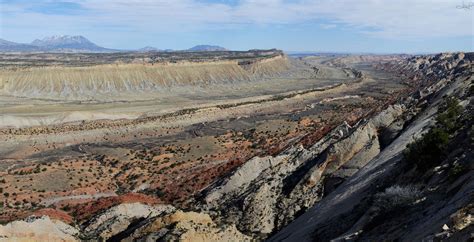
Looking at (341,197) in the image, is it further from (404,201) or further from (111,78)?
(111,78)

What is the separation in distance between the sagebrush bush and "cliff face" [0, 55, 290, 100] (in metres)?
120

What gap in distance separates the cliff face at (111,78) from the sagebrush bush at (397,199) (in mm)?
119930

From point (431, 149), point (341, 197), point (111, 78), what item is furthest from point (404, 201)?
point (111, 78)

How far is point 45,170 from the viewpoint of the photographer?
5109cm

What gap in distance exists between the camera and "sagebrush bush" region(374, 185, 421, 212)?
15.9 m

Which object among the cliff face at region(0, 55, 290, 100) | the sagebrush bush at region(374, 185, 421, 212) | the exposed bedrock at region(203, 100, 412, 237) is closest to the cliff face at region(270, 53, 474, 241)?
the sagebrush bush at region(374, 185, 421, 212)

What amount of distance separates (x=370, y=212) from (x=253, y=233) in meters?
13.5

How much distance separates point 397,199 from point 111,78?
141 m

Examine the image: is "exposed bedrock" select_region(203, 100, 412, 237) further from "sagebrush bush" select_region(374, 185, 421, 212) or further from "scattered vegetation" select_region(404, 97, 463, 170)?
"sagebrush bush" select_region(374, 185, 421, 212)

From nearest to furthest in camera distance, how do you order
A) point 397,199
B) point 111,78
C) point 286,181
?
1. point 397,199
2. point 286,181
3. point 111,78

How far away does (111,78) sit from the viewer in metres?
150

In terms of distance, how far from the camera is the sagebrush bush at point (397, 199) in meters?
15.9

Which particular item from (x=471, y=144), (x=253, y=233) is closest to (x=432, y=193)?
(x=471, y=144)

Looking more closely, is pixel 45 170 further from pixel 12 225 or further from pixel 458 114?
pixel 458 114
